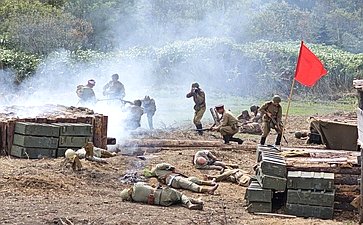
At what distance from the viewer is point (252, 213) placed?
1144 centimetres

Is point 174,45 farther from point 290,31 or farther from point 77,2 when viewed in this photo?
point 290,31

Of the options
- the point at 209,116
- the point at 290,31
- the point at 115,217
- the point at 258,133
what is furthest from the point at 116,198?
the point at 290,31

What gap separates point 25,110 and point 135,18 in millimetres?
20817

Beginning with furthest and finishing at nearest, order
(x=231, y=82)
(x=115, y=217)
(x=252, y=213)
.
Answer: (x=231, y=82)
(x=252, y=213)
(x=115, y=217)

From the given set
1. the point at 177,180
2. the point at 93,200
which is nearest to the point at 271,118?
the point at 177,180

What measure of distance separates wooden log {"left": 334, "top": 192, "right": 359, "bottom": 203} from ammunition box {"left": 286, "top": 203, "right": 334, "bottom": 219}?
0.41m

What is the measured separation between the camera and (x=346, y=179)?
11656 millimetres

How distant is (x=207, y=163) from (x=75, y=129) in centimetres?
291

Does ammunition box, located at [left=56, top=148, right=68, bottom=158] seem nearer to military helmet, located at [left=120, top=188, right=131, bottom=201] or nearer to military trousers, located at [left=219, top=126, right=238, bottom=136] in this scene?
military helmet, located at [left=120, top=188, right=131, bottom=201]

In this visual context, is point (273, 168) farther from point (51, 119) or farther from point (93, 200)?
point (51, 119)

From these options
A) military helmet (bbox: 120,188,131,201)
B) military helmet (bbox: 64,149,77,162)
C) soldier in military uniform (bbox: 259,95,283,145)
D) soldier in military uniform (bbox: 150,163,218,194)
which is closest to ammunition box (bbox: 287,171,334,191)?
soldier in military uniform (bbox: 150,163,218,194)

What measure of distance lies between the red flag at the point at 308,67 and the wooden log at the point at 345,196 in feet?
11.2

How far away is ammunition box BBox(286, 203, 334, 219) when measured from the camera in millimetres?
11297

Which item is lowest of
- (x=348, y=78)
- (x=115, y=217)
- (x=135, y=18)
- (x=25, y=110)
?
(x=115, y=217)
